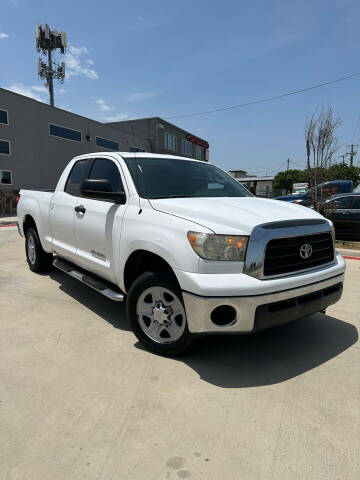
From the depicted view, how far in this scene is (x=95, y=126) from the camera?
26641 mm

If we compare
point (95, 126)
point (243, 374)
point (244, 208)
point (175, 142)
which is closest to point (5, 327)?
point (243, 374)

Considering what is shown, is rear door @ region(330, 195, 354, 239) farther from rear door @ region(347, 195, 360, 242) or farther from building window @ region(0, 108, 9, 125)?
building window @ region(0, 108, 9, 125)

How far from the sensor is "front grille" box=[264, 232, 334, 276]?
2525 mm

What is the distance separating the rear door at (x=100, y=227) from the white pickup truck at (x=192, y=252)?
0.04ft

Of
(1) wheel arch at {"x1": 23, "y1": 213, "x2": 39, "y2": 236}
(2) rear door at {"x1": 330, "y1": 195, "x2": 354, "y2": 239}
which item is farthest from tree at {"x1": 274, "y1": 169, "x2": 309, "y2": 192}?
(1) wheel arch at {"x1": 23, "y1": 213, "x2": 39, "y2": 236}

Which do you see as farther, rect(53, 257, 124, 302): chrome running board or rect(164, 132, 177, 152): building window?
rect(164, 132, 177, 152): building window

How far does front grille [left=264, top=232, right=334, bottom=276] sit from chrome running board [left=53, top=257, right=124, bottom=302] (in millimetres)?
1442

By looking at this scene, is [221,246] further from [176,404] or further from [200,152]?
[200,152]

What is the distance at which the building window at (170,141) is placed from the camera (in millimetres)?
37531

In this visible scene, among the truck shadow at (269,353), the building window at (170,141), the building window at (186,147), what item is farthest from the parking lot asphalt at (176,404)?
the building window at (186,147)

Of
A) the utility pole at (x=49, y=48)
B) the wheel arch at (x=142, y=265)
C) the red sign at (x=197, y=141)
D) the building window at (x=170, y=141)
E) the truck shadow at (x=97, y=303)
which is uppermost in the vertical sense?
the utility pole at (x=49, y=48)

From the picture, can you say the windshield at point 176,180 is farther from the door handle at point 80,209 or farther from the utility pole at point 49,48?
the utility pole at point 49,48

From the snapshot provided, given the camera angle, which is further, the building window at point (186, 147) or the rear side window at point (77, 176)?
the building window at point (186, 147)

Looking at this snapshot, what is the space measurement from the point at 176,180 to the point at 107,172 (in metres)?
0.81
